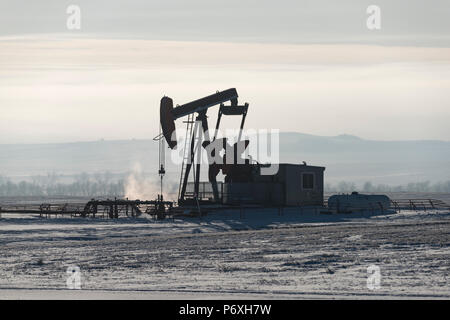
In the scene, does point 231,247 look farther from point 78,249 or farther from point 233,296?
point 233,296

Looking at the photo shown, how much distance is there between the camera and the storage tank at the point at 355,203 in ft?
201

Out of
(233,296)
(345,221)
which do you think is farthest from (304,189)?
(233,296)

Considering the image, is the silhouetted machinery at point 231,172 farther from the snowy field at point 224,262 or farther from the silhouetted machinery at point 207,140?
the snowy field at point 224,262

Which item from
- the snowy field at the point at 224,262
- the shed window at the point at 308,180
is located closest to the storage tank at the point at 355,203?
the shed window at the point at 308,180

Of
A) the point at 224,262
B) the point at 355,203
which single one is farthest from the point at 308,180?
the point at 224,262

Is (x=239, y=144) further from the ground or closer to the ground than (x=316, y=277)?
further from the ground

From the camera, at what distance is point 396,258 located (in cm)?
2684

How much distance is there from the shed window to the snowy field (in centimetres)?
1724

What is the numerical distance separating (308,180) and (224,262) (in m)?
36.6

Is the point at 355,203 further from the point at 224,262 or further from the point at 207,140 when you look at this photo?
the point at 224,262

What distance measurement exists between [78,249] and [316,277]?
11.8 m

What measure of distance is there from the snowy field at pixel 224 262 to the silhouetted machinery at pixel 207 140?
13918mm

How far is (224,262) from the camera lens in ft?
87.3
